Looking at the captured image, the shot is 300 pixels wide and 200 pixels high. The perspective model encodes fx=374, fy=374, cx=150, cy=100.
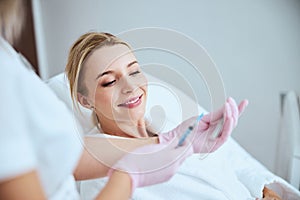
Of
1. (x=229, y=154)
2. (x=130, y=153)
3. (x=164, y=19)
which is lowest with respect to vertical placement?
(x=229, y=154)

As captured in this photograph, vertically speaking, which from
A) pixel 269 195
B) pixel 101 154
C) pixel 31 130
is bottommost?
pixel 269 195

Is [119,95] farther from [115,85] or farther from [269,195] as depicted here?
[269,195]

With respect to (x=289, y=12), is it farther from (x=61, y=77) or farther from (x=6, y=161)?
(x=6, y=161)

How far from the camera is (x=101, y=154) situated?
1.85 ft

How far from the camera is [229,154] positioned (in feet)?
2.99

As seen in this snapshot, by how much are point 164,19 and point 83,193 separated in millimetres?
410

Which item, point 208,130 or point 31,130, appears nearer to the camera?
point 31,130

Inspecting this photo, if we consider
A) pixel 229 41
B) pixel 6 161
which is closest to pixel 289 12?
pixel 229 41

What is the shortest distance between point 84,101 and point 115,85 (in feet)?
0.22

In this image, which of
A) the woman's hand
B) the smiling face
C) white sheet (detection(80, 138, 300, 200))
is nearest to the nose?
the smiling face

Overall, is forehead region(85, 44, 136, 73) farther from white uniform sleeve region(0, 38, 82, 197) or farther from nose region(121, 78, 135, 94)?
white uniform sleeve region(0, 38, 82, 197)

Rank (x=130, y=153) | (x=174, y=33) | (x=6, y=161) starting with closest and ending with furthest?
(x=6, y=161) < (x=130, y=153) < (x=174, y=33)

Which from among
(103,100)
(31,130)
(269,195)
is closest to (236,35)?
(269,195)

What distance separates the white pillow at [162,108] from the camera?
0.61m
